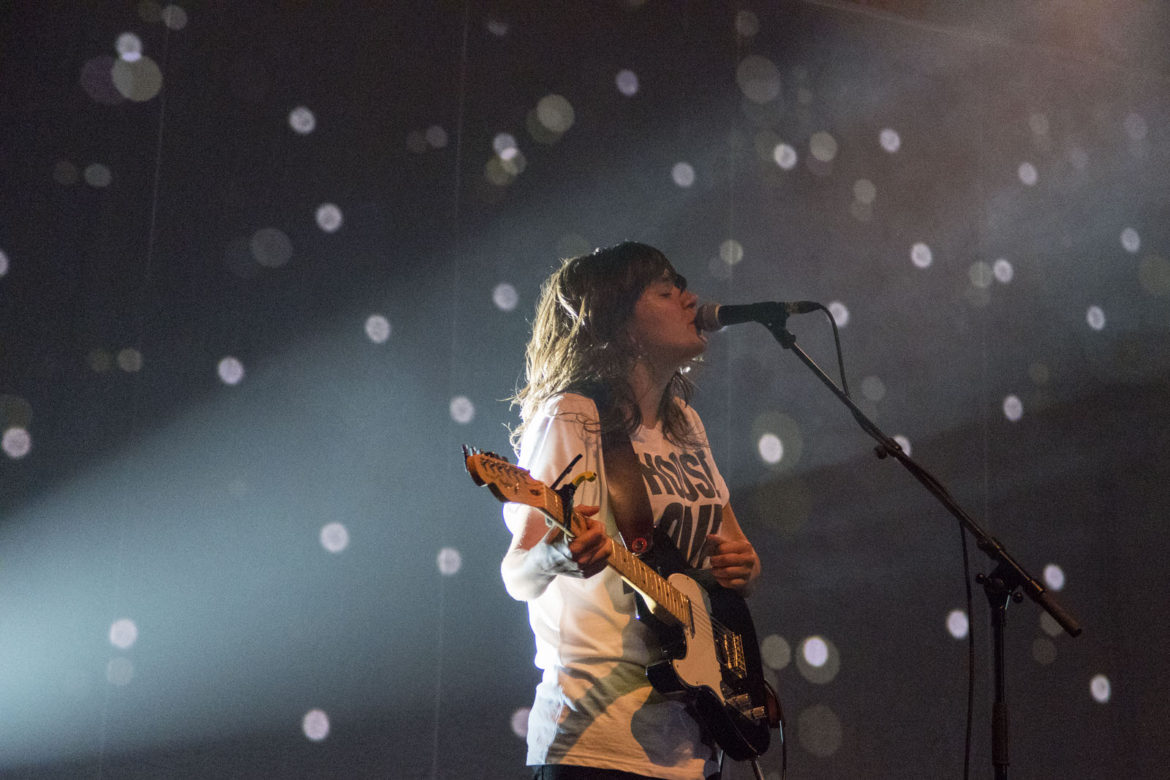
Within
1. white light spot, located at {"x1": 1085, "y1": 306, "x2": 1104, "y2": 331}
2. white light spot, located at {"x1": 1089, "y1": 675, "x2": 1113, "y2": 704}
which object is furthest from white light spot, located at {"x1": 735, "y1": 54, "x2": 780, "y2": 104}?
white light spot, located at {"x1": 1089, "y1": 675, "x2": 1113, "y2": 704}

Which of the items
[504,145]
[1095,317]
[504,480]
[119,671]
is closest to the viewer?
[504,480]

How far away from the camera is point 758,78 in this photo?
11.2 feet

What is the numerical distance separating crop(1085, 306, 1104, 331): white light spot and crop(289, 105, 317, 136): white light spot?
285 cm

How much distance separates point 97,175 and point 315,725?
59.2 inches

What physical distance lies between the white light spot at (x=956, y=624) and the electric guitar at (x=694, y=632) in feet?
6.04

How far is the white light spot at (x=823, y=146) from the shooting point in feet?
11.4

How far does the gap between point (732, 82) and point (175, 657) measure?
95.4 inches

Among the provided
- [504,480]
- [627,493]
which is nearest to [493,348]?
[627,493]

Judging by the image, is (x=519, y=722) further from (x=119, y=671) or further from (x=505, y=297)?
(x=505, y=297)

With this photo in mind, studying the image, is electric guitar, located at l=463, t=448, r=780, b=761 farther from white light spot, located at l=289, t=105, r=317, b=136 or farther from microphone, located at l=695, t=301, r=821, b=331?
white light spot, located at l=289, t=105, r=317, b=136

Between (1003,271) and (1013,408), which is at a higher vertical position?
(1003,271)

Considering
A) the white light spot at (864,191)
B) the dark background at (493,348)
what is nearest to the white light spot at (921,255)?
the dark background at (493,348)

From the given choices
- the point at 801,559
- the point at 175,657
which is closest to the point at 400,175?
the point at 175,657

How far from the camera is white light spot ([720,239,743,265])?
10.8 feet
